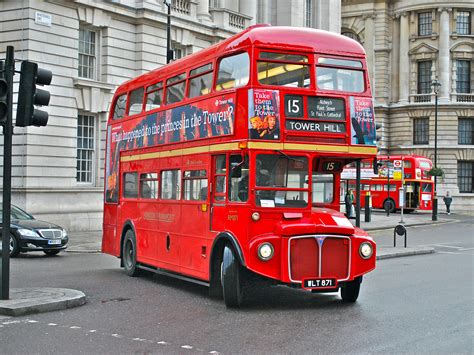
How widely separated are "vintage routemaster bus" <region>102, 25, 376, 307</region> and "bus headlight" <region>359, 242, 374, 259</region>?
2 centimetres

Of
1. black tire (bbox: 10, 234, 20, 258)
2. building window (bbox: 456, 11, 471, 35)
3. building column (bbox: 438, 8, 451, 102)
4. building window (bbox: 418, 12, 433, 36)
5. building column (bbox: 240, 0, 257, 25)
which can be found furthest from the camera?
building window (bbox: 418, 12, 433, 36)

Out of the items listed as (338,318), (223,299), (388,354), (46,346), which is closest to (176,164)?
(223,299)

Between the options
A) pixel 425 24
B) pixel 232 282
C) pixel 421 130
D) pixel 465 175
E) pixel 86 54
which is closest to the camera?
pixel 232 282

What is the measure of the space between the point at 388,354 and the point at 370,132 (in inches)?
193

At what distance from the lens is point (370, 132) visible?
12.3 metres

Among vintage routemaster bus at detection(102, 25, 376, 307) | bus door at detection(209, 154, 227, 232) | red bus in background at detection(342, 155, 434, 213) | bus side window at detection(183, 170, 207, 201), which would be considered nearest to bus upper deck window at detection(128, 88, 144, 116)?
vintage routemaster bus at detection(102, 25, 376, 307)

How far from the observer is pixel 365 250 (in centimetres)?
1172

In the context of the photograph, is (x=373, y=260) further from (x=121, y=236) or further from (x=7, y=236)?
(x=121, y=236)

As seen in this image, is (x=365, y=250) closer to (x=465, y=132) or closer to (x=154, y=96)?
(x=154, y=96)

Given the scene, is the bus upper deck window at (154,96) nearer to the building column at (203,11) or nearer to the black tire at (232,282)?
the black tire at (232,282)

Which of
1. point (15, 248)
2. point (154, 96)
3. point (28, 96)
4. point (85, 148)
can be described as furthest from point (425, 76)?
point (28, 96)

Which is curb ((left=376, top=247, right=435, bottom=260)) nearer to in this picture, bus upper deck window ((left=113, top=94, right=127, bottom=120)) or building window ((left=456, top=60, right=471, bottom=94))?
bus upper deck window ((left=113, top=94, right=127, bottom=120))

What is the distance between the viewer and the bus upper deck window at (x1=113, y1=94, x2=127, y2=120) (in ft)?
55.6

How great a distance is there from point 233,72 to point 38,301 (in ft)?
15.7
